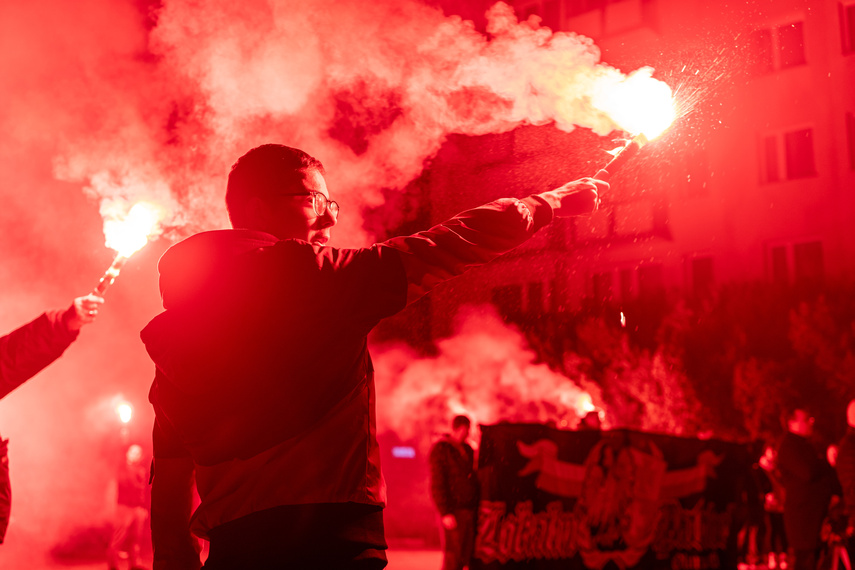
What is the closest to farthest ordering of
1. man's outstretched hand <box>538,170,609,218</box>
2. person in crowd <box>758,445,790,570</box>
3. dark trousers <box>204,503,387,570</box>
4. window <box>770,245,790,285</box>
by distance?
dark trousers <box>204,503,387,570</box> < man's outstretched hand <box>538,170,609,218</box> < person in crowd <box>758,445,790,570</box> < window <box>770,245,790,285</box>

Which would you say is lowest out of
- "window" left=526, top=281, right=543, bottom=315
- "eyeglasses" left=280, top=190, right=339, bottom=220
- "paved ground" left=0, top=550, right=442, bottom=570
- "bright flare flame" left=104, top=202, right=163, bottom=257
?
"paved ground" left=0, top=550, right=442, bottom=570

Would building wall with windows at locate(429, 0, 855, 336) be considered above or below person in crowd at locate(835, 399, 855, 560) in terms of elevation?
above

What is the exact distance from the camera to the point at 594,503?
753cm

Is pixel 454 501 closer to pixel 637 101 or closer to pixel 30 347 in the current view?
pixel 30 347

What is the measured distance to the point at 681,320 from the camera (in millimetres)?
25406

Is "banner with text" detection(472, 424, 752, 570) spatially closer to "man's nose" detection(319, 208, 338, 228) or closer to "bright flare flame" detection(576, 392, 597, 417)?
"man's nose" detection(319, 208, 338, 228)

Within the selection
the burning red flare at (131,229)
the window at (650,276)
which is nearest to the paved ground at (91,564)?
the burning red flare at (131,229)

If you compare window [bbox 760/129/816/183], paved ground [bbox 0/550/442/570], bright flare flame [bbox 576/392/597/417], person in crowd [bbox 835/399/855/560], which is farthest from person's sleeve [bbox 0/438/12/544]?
window [bbox 760/129/816/183]

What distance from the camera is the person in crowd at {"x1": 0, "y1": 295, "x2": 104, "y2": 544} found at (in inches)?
167

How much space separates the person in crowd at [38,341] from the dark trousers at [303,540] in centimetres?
284

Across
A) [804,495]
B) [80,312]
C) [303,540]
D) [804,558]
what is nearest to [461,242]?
[303,540]

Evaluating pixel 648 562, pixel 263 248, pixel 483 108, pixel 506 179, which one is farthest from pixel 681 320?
pixel 263 248

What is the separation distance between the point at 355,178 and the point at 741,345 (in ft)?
61.7

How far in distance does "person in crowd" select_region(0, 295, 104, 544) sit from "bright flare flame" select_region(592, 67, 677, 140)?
9.34 feet
